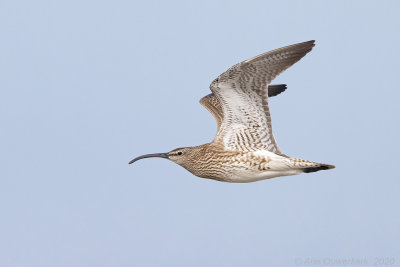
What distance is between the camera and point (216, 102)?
17984mm

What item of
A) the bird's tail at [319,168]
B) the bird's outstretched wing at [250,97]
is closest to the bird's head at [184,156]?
the bird's outstretched wing at [250,97]

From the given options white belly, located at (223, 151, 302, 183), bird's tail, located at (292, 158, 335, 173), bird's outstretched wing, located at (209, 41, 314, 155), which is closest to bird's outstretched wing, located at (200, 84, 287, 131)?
bird's outstretched wing, located at (209, 41, 314, 155)

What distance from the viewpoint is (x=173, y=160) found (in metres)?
16.2

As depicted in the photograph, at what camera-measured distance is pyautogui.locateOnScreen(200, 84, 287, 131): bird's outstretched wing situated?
17.3 metres

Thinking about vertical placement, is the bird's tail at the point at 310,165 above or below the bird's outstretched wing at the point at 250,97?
below

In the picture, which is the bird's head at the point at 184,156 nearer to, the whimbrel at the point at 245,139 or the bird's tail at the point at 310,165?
the whimbrel at the point at 245,139

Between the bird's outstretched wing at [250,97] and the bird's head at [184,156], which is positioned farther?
the bird's head at [184,156]

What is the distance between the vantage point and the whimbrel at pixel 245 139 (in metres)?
15.0

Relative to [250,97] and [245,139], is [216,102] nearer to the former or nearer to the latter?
[245,139]

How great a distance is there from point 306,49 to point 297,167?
7.50 ft

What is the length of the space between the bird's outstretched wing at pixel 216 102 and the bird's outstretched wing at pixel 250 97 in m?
0.86

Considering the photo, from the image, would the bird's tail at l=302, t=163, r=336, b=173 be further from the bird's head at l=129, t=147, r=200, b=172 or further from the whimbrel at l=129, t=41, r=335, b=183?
Answer: the bird's head at l=129, t=147, r=200, b=172

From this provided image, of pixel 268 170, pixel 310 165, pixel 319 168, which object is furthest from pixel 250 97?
pixel 319 168

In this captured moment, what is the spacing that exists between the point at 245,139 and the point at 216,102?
2392 millimetres
